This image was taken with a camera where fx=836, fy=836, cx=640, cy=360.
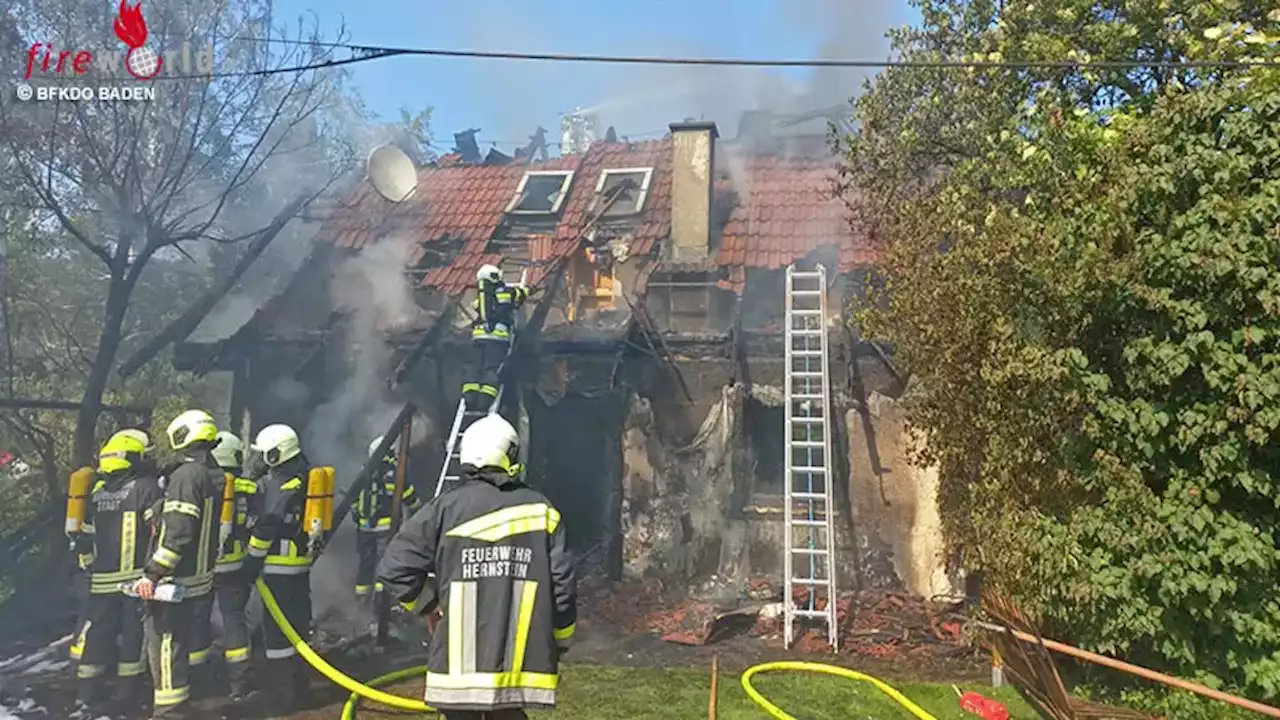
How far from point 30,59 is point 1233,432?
1206 centimetres

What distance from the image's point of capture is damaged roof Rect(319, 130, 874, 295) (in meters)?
10.6

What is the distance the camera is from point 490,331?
897 cm

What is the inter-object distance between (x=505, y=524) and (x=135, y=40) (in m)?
9.38

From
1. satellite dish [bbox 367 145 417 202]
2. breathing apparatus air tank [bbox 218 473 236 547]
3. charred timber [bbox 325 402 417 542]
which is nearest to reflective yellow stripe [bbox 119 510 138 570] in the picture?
breathing apparatus air tank [bbox 218 473 236 547]

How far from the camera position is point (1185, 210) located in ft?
17.7

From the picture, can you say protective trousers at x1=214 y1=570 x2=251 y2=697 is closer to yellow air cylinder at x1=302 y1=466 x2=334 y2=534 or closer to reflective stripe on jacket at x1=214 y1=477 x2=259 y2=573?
reflective stripe on jacket at x1=214 y1=477 x2=259 y2=573

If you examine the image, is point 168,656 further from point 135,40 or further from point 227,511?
point 135,40

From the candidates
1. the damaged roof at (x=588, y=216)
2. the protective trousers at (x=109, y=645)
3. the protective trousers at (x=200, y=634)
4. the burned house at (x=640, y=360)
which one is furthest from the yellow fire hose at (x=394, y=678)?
the damaged roof at (x=588, y=216)

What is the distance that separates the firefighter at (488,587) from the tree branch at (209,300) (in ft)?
26.2

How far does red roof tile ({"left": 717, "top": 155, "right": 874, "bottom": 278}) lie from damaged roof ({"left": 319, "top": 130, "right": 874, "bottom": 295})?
0.05 ft

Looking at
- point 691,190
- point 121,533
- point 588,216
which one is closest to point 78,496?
point 121,533

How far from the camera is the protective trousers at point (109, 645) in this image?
5832 millimetres

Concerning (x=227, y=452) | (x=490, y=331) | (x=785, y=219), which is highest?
(x=785, y=219)

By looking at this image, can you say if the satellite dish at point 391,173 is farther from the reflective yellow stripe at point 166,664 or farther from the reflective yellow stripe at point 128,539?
the reflective yellow stripe at point 166,664
